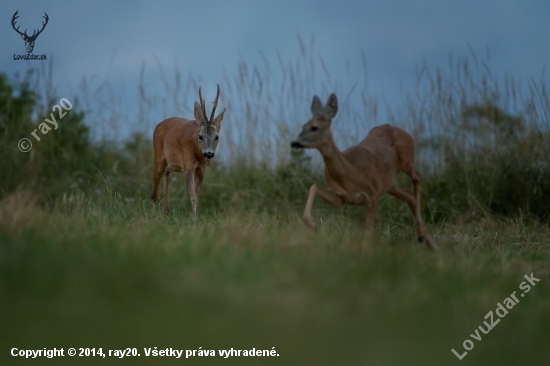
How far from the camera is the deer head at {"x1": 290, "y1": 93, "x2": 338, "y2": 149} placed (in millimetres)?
6633

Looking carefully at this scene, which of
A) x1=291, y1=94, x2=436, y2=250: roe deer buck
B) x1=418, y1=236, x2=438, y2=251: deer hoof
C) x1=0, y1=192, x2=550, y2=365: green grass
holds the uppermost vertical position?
x1=291, y1=94, x2=436, y2=250: roe deer buck

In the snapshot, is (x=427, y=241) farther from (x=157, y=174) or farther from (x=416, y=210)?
(x=157, y=174)

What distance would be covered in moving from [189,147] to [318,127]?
5.83 ft

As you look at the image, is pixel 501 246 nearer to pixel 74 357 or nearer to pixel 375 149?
pixel 375 149

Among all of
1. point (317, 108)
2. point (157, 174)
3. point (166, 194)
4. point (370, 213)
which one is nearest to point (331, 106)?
point (317, 108)

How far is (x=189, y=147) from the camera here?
795 cm

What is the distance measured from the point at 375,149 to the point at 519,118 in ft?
13.2

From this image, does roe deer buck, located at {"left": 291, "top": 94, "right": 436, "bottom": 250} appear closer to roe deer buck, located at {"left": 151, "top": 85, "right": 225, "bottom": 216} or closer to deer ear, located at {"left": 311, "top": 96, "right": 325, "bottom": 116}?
deer ear, located at {"left": 311, "top": 96, "right": 325, "bottom": 116}

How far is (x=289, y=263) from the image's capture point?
4.57m

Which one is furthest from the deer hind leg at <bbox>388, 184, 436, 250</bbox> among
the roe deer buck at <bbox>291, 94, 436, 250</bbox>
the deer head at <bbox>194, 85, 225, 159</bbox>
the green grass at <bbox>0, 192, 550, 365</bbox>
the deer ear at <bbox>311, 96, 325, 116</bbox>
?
the deer head at <bbox>194, 85, 225, 159</bbox>

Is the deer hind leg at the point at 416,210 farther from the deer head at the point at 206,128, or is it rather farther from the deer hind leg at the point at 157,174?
the deer hind leg at the point at 157,174

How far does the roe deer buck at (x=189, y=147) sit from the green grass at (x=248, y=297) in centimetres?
202

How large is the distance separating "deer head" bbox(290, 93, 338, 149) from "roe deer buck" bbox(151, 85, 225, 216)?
44.9 inches

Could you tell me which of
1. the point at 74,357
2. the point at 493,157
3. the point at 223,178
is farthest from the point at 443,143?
the point at 74,357
